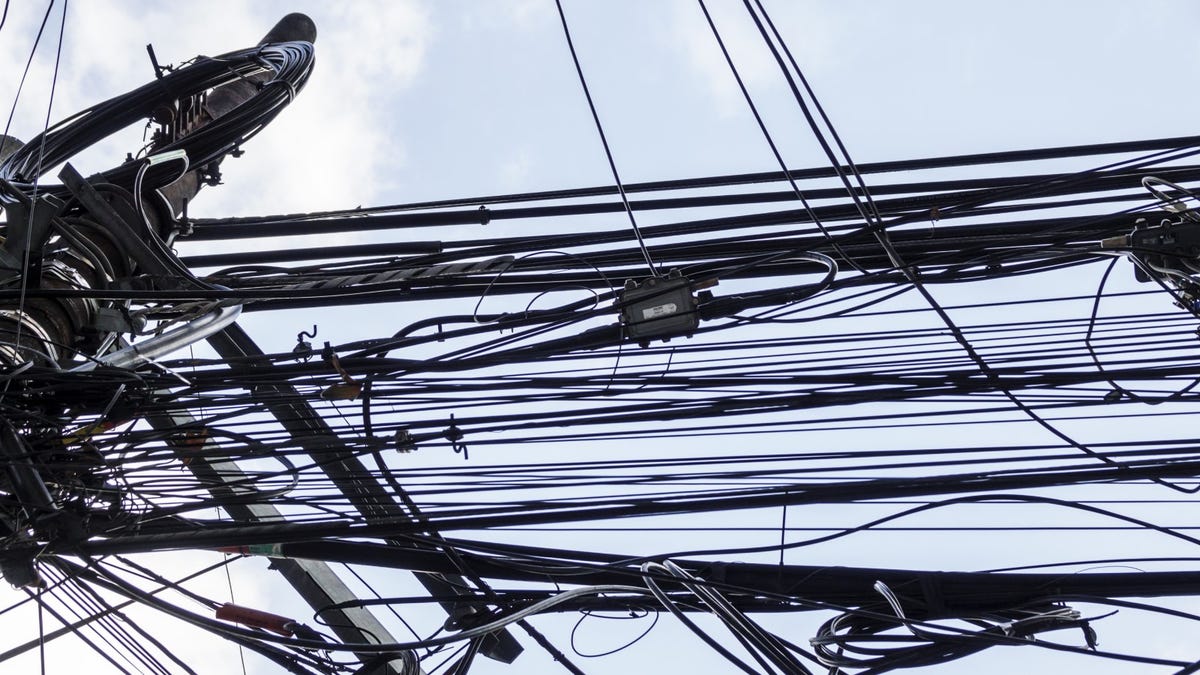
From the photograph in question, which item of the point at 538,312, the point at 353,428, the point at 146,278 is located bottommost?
the point at 353,428

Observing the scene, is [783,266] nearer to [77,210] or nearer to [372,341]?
[372,341]

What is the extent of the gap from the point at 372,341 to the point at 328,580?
0.85 meters

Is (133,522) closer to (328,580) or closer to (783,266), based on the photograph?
(328,580)

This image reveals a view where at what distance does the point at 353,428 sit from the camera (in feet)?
11.3

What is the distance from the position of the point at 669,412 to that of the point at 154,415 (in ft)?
5.39

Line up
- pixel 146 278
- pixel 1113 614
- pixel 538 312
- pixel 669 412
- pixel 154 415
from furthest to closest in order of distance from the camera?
pixel 146 278 → pixel 154 415 → pixel 538 312 → pixel 669 412 → pixel 1113 614

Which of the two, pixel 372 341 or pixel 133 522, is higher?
pixel 372 341

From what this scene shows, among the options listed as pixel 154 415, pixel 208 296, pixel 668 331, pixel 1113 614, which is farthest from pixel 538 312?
pixel 1113 614

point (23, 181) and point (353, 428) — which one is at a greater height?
point (23, 181)

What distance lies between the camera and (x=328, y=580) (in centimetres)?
372

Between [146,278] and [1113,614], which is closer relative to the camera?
[1113,614]

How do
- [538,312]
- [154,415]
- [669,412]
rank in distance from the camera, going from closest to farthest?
1. [669,412]
2. [538,312]
3. [154,415]

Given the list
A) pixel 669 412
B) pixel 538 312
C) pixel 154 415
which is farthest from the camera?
pixel 154 415

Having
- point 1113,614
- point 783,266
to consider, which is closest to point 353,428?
point 783,266
